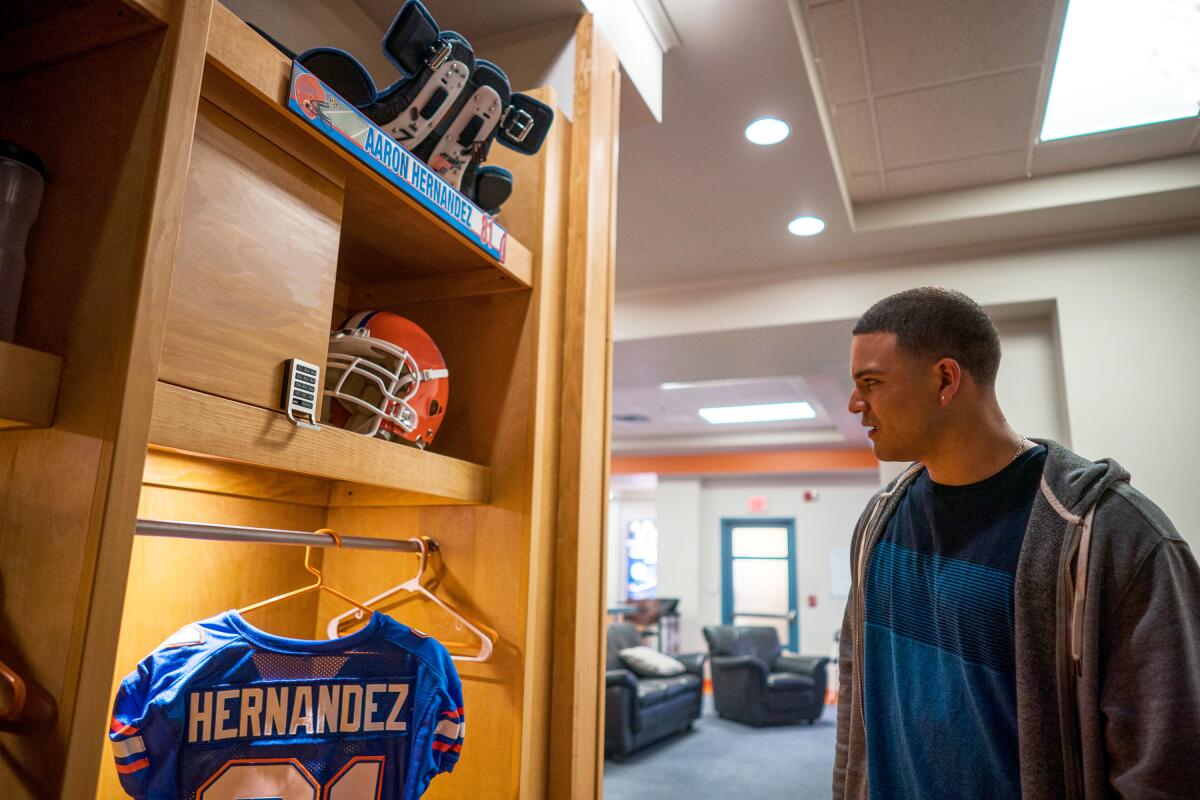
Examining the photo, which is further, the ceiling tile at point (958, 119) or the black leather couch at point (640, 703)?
the black leather couch at point (640, 703)

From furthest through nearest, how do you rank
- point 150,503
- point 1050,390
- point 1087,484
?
point 1050,390 → point 150,503 → point 1087,484

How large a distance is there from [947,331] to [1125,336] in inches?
113

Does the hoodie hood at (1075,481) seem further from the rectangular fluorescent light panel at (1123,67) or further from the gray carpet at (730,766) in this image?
the gray carpet at (730,766)

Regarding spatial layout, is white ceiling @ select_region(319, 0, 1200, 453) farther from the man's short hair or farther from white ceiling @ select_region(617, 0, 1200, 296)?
the man's short hair

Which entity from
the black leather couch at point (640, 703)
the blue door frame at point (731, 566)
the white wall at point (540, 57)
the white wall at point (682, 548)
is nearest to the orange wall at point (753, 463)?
the white wall at point (682, 548)

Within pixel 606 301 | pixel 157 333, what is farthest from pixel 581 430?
pixel 157 333

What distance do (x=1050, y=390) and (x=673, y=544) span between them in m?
7.52

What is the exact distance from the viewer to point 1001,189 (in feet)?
12.3

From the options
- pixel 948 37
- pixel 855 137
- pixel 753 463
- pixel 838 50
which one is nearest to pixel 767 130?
pixel 838 50

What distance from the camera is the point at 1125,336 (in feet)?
12.2

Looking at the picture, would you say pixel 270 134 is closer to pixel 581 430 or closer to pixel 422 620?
pixel 581 430

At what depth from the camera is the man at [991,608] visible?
110cm

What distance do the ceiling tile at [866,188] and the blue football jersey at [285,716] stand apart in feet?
10.4

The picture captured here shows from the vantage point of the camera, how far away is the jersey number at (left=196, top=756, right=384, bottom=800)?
118 cm
